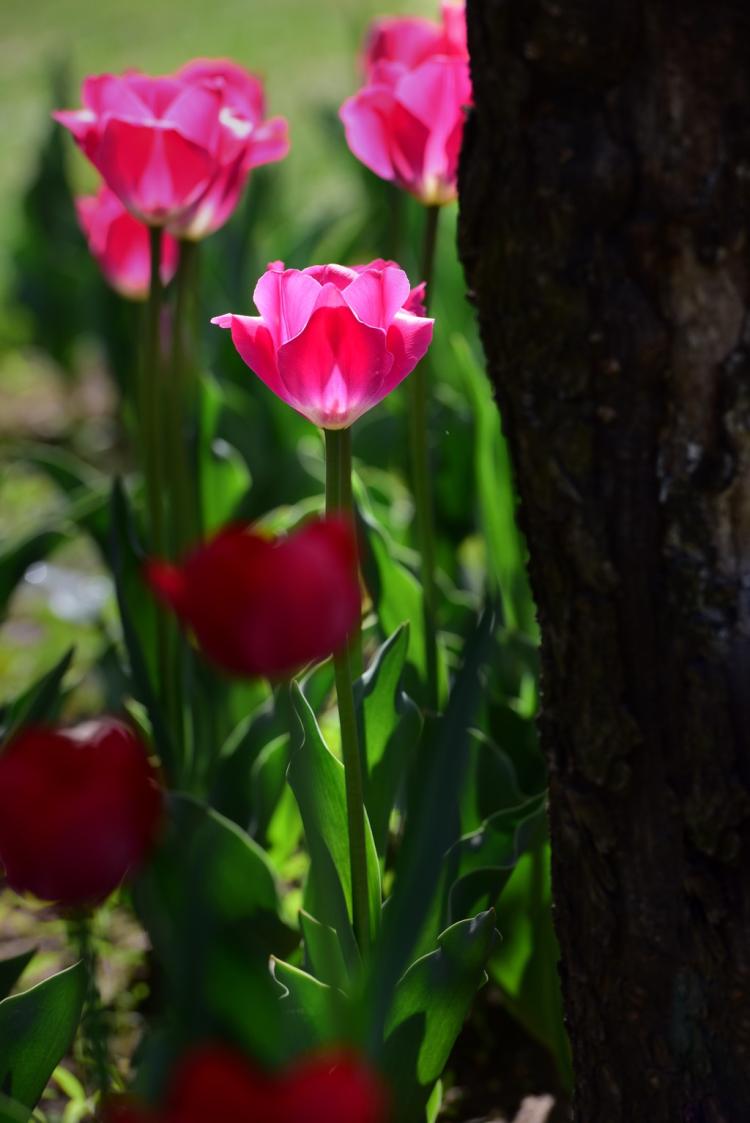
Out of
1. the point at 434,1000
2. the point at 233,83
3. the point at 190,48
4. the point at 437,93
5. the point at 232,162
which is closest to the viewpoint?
the point at 434,1000

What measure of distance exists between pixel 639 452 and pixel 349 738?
0.31 meters

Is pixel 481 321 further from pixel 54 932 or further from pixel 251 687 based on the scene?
pixel 54 932

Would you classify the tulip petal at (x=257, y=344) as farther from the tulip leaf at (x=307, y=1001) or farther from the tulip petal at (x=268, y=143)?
the tulip petal at (x=268, y=143)

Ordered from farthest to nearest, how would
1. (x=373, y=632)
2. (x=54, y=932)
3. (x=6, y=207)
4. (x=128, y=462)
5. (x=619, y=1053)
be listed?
(x=6, y=207)
(x=128, y=462)
(x=54, y=932)
(x=373, y=632)
(x=619, y=1053)

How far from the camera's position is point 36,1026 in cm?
99

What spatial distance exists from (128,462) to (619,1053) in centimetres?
268

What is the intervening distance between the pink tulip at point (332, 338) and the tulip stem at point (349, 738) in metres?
0.03

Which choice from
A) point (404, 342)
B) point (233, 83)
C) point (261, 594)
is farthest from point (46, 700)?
point (261, 594)

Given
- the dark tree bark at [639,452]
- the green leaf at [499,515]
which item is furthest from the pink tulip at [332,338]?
the green leaf at [499,515]

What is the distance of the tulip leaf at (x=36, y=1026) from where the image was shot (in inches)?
38.8

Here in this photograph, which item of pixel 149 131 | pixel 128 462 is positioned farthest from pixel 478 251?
pixel 128 462

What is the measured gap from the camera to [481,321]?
0.85 metres

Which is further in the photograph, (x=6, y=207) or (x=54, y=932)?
(x=6, y=207)

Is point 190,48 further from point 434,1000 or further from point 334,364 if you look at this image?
point 434,1000
